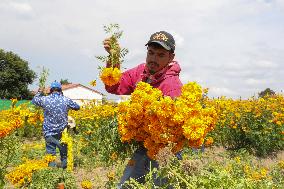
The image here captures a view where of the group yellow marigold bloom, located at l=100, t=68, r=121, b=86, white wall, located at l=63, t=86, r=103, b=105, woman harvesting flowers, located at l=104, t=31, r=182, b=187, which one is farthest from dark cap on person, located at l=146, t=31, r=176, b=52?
white wall, located at l=63, t=86, r=103, b=105

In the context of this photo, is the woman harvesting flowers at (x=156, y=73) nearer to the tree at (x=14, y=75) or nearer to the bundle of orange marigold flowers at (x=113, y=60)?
the bundle of orange marigold flowers at (x=113, y=60)

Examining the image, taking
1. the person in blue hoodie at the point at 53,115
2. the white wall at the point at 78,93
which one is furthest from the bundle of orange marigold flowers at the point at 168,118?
the white wall at the point at 78,93

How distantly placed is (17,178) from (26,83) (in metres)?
54.5

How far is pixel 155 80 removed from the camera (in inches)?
145

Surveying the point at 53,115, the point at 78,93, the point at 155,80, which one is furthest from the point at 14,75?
the point at 155,80

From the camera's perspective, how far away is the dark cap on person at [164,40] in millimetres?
3584

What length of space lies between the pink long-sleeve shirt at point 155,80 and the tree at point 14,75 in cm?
5182

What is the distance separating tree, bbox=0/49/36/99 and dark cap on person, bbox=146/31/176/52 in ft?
Result: 171

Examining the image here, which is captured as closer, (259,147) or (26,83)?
(259,147)

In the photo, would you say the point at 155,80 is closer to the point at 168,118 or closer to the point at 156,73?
the point at 156,73

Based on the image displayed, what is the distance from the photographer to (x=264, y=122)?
34.4 ft

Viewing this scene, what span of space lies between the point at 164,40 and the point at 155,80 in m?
0.34

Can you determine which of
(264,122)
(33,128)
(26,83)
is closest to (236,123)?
(264,122)

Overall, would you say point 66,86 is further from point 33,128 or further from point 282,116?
point 282,116
